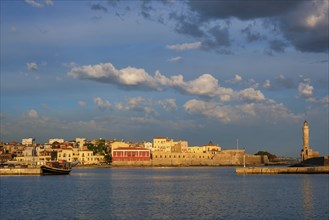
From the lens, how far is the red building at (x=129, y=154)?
16725 centimetres

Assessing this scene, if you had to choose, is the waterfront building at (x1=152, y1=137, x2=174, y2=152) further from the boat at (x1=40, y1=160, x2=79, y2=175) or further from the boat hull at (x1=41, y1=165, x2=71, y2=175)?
the boat hull at (x1=41, y1=165, x2=71, y2=175)

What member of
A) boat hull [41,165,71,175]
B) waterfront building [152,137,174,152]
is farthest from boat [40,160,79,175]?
waterfront building [152,137,174,152]

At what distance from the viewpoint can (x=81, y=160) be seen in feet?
555

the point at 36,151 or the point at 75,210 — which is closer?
the point at 75,210

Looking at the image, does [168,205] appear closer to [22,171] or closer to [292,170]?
[22,171]

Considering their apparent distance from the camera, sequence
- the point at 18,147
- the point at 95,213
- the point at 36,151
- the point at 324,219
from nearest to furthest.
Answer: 1. the point at 324,219
2. the point at 95,213
3. the point at 36,151
4. the point at 18,147

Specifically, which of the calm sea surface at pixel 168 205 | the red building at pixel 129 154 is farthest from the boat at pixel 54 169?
the red building at pixel 129 154

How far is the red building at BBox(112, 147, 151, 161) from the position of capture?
167250 millimetres

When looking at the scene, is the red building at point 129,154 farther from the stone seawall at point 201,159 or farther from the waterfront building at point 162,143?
the waterfront building at point 162,143

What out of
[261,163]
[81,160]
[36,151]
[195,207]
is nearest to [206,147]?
[261,163]

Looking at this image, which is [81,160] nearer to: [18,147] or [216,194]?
[18,147]

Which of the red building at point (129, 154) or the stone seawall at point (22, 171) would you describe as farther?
the red building at point (129, 154)

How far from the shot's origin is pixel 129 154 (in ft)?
550

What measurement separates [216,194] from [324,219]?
19.9 metres
